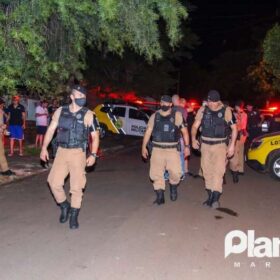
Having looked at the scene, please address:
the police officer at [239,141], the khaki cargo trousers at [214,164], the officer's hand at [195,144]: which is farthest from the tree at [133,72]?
the khaki cargo trousers at [214,164]

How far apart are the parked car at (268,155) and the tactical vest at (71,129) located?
235 inches

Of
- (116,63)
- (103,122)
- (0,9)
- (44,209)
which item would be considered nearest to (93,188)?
(44,209)

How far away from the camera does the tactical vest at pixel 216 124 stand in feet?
28.0

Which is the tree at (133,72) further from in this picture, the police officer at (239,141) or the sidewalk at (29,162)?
A: the police officer at (239,141)

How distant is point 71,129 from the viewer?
702cm

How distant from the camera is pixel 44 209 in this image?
8359mm

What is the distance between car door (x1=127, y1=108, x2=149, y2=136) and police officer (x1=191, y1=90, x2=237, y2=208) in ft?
50.2

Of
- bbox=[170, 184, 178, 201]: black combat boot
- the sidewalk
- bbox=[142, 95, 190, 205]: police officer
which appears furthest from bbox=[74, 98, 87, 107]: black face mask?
the sidewalk

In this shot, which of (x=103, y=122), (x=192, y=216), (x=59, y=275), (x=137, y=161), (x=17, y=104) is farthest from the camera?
(x=103, y=122)

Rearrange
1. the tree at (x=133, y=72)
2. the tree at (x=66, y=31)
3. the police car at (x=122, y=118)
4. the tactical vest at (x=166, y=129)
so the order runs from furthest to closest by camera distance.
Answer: the tree at (x=133, y=72)
the police car at (x=122, y=118)
the tactical vest at (x=166, y=129)
the tree at (x=66, y=31)

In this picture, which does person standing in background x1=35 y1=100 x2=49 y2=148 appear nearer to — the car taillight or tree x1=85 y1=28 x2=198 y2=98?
the car taillight

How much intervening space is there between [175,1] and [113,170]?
608 cm

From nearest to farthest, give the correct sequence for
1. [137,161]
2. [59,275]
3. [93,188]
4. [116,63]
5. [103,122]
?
[59,275] → [93,188] → [137,161] → [103,122] → [116,63]

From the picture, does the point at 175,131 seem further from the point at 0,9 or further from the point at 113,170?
the point at 113,170
